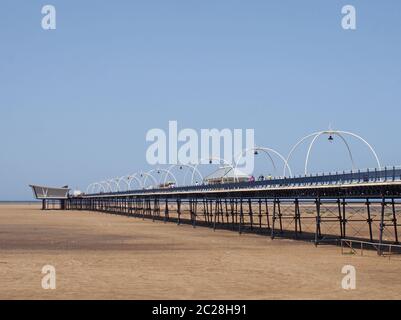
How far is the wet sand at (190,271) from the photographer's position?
726 inches

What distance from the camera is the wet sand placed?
18438 mm

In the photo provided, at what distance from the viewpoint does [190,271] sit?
2377 cm

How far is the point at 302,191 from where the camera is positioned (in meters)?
41.1

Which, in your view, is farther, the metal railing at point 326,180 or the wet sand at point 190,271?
the metal railing at point 326,180

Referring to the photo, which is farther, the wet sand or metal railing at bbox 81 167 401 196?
metal railing at bbox 81 167 401 196

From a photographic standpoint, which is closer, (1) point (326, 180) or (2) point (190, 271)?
(2) point (190, 271)

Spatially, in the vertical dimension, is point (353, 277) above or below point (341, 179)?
below

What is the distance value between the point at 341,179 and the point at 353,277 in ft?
47.0
